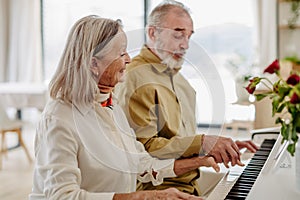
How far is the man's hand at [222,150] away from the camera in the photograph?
160cm

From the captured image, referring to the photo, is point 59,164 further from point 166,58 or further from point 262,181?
point 166,58

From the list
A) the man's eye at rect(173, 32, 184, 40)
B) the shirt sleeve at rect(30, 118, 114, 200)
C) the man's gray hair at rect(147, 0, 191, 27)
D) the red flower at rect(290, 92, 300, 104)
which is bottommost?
the shirt sleeve at rect(30, 118, 114, 200)

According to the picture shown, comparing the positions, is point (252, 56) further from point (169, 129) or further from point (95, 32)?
point (95, 32)

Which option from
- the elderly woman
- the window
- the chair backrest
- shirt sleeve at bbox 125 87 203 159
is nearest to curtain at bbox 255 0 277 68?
the window

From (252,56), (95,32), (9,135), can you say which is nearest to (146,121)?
(95,32)

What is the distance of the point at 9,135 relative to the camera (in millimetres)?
6125

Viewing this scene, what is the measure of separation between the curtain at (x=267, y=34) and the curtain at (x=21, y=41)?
305 cm

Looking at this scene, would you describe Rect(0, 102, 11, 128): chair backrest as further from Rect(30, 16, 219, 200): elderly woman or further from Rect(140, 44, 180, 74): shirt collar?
Rect(30, 16, 219, 200): elderly woman

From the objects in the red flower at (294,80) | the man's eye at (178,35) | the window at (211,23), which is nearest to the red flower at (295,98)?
the red flower at (294,80)

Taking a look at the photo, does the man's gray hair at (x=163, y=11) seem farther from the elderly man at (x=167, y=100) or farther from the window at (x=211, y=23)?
the window at (x=211, y=23)

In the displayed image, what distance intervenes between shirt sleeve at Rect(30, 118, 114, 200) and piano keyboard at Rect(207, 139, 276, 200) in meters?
0.31

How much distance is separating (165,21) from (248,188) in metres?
0.74

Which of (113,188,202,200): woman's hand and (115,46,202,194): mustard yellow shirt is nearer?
(113,188,202,200): woman's hand

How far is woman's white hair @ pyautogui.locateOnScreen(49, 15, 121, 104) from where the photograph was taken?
1.30 meters
